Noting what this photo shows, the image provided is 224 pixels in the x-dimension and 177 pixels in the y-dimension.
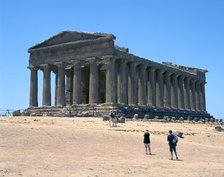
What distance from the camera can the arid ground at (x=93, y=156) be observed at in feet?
58.3

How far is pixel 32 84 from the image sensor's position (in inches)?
2771

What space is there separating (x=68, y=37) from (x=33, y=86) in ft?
37.7

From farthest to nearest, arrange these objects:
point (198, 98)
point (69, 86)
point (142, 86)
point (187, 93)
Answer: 1. point (198, 98)
2. point (187, 93)
3. point (69, 86)
4. point (142, 86)

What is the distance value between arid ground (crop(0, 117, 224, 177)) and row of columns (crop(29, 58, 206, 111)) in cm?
2901

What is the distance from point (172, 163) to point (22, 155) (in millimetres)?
8356

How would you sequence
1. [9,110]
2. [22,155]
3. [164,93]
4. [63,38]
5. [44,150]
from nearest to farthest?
[22,155]
[44,150]
[9,110]
[63,38]
[164,93]

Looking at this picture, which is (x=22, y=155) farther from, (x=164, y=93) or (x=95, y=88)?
(x=164, y=93)

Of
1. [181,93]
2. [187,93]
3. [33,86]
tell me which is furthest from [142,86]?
[187,93]

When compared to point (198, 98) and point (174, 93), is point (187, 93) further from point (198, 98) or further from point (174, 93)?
point (174, 93)

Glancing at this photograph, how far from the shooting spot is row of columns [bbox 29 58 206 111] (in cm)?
6197

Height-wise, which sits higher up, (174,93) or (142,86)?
(142,86)

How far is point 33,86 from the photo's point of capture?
70125 millimetres

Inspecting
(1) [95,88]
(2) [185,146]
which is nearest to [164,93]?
(1) [95,88]

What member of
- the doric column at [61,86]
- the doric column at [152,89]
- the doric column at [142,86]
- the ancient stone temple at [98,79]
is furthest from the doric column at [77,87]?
the doric column at [152,89]
